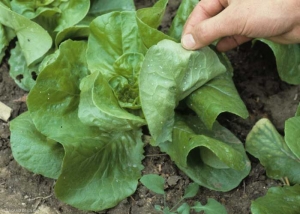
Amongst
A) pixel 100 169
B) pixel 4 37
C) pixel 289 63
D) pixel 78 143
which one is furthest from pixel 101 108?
pixel 289 63

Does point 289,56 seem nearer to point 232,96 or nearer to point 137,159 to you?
point 232,96

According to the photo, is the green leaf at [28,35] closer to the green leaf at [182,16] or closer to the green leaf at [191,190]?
the green leaf at [182,16]

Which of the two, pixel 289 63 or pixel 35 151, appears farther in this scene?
pixel 289 63

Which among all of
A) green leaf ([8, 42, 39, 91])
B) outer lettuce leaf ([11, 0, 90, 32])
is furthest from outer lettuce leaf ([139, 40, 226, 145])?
green leaf ([8, 42, 39, 91])

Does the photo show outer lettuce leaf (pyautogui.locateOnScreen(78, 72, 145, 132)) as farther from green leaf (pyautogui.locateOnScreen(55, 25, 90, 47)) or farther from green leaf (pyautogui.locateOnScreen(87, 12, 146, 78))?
green leaf (pyautogui.locateOnScreen(55, 25, 90, 47))

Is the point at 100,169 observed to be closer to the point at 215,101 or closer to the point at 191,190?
the point at 191,190
